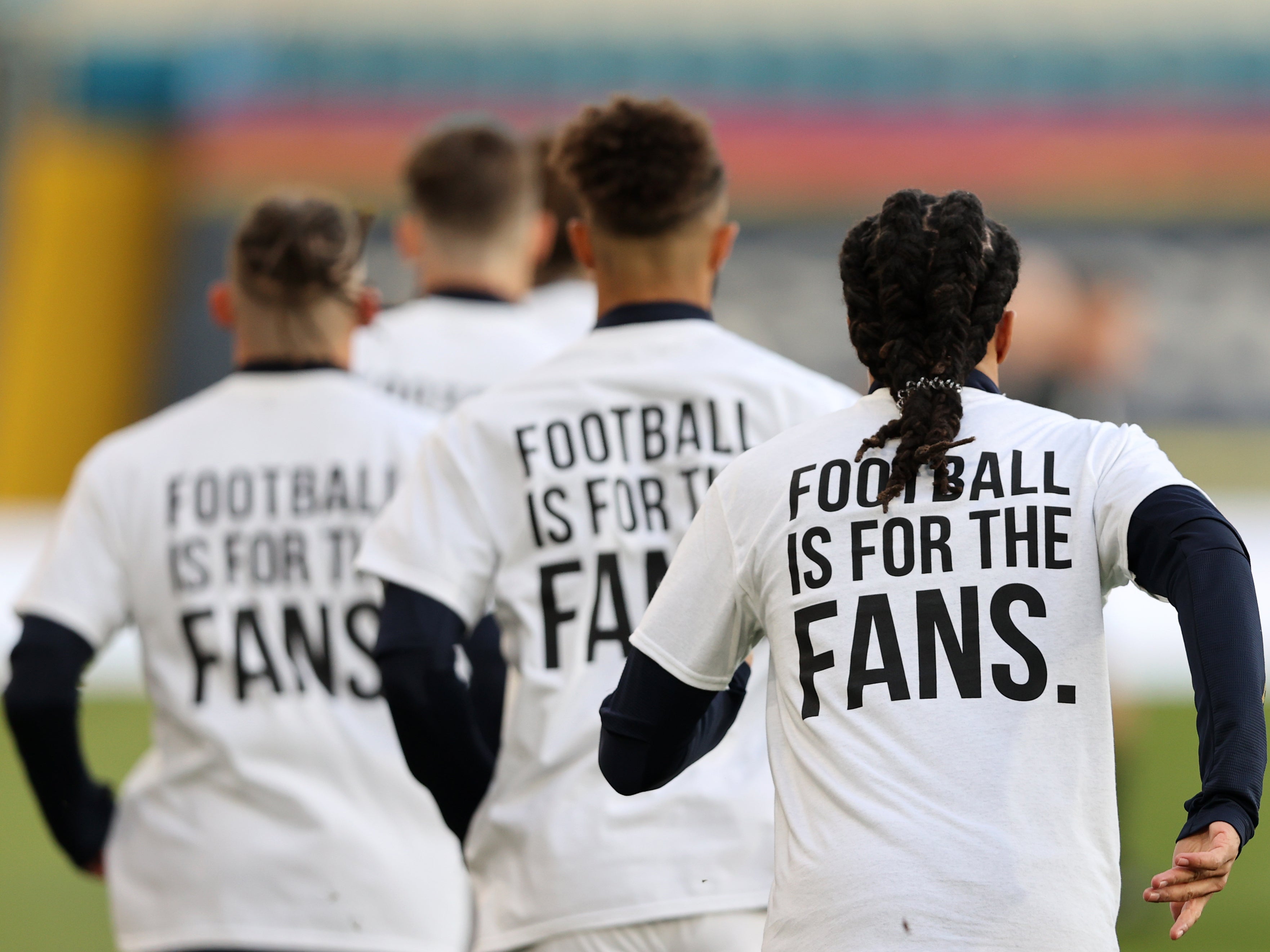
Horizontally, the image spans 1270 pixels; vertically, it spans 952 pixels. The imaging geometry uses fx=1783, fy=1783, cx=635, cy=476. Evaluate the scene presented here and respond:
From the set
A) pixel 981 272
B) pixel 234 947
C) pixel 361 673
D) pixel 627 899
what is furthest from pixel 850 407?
pixel 234 947

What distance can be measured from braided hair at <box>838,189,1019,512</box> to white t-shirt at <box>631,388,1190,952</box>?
51 millimetres

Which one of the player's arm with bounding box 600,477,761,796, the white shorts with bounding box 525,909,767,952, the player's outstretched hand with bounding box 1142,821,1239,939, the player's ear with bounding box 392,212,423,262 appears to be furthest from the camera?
the player's ear with bounding box 392,212,423,262

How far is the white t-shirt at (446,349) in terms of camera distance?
447 cm

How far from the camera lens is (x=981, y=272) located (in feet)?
7.62

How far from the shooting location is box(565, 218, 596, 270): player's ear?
10.6 ft

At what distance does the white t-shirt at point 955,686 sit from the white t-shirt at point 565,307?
2531 millimetres

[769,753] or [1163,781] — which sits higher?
[769,753]

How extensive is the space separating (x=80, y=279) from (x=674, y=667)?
1977cm

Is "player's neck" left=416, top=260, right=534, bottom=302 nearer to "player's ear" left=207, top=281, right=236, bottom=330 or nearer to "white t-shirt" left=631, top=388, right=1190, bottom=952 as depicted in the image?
"player's ear" left=207, top=281, right=236, bottom=330

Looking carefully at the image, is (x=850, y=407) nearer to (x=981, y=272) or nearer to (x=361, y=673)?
(x=981, y=272)

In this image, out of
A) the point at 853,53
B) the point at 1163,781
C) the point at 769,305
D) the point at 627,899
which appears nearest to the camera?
the point at 627,899

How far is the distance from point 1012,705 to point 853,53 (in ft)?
66.0

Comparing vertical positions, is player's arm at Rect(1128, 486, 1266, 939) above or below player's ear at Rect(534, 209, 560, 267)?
below

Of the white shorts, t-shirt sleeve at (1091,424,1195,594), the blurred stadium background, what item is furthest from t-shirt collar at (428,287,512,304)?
the blurred stadium background
